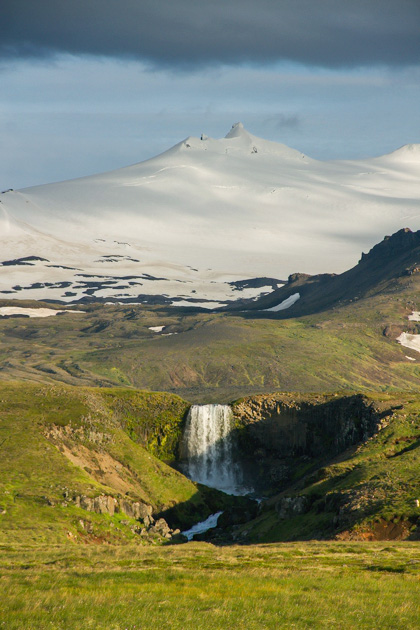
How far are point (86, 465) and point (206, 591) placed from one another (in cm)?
7971

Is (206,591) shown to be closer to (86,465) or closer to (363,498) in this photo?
(363,498)

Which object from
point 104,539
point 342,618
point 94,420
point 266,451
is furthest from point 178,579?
point 266,451

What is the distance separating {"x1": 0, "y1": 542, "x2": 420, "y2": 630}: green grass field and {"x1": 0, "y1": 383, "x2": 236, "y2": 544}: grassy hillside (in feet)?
88.0

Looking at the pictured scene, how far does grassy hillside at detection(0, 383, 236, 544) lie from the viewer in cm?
9088

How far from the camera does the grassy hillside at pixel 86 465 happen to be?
90.9m

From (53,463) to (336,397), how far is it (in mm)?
63438

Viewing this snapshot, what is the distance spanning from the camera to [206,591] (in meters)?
40.2

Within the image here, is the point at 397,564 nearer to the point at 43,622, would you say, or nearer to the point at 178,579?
the point at 178,579

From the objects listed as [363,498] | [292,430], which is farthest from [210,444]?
[363,498]

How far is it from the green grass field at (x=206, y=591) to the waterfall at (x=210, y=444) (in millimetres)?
99736

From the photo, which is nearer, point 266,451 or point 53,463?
point 53,463

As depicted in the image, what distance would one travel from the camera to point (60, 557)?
55156 mm

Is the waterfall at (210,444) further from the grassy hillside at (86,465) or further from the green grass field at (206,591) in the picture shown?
the green grass field at (206,591)

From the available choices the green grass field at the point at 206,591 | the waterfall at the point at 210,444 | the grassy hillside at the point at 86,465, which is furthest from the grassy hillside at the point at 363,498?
the waterfall at the point at 210,444
